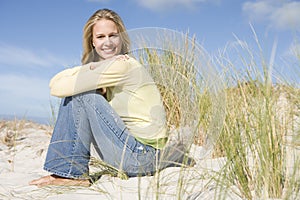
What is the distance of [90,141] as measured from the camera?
6.97ft

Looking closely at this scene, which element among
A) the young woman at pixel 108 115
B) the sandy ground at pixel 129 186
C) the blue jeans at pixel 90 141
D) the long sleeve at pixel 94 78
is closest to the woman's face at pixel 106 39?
the young woman at pixel 108 115

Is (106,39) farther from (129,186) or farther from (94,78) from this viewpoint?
(129,186)

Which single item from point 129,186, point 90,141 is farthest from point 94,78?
point 129,186

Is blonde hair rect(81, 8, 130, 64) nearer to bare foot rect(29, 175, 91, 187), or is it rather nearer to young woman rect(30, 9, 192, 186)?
young woman rect(30, 9, 192, 186)

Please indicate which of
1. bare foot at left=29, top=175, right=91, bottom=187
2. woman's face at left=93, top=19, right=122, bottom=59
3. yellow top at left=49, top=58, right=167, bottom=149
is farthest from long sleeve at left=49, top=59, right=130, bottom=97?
bare foot at left=29, top=175, right=91, bottom=187

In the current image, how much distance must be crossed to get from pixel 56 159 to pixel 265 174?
116 cm

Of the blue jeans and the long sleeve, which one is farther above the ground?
the long sleeve

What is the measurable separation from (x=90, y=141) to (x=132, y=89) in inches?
15.5

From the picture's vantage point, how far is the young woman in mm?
1974

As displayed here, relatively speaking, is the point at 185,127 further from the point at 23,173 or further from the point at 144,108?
the point at 23,173

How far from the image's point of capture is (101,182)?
6.47 ft

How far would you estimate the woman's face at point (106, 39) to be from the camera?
7.03 feet

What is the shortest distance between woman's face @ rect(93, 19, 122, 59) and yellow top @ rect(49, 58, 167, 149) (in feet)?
0.47

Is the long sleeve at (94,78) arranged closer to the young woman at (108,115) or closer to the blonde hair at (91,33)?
the young woman at (108,115)
